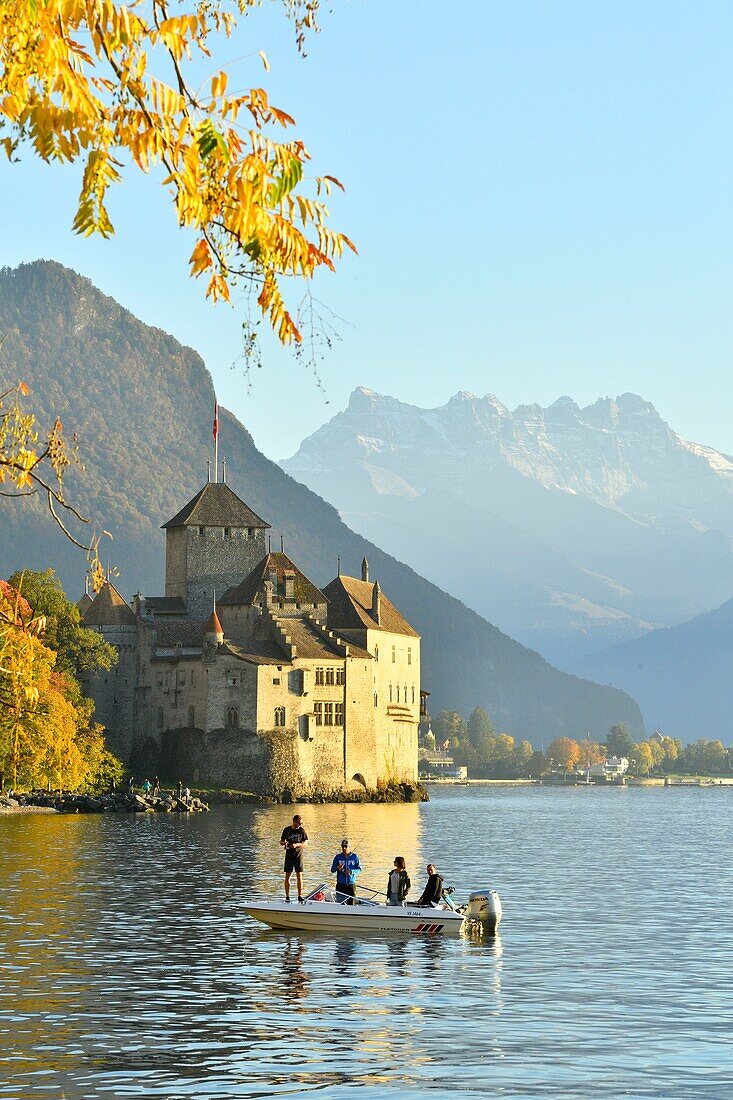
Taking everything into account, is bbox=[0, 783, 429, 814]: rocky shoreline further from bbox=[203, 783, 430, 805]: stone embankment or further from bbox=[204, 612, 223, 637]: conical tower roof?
bbox=[204, 612, 223, 637]: conical tower roof

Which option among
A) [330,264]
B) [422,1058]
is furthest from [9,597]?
[330,264]

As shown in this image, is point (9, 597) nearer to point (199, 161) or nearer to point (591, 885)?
point (591, 885)

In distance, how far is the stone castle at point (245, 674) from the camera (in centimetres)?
14475

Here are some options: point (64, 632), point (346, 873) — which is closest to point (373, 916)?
point (346, 873)

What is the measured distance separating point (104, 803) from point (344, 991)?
278 ft

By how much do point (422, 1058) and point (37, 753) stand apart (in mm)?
79763

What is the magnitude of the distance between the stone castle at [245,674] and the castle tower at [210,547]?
14 cm

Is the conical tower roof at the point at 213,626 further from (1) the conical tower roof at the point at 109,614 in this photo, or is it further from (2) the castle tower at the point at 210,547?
(2) the castle tower at the point at 210,547

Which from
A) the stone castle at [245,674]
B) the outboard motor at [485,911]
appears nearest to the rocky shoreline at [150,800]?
the stone castle at [245,674]

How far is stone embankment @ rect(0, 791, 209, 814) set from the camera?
11131 cm

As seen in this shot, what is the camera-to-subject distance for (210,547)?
16275cm

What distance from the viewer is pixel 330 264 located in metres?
12.9

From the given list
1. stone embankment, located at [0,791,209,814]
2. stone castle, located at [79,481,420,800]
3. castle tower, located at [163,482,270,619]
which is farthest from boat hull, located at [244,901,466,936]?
castle tower, located at [163,482,270,619]

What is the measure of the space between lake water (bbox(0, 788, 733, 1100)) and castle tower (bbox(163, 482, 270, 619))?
85639mm
